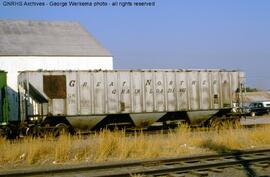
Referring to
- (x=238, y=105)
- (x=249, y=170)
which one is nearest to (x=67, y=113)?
(x=238, y=105)

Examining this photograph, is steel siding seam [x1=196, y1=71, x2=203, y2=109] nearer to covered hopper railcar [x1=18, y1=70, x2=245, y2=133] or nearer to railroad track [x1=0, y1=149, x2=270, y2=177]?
covered hopper railcar [x1=18, y1=70, x2=245, y2=133]

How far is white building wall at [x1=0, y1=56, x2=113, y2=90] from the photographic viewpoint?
3753cm

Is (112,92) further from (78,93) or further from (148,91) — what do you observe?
(148,91)

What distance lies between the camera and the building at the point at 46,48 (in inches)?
1511

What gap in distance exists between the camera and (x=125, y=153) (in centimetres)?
1379

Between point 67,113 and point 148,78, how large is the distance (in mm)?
4691

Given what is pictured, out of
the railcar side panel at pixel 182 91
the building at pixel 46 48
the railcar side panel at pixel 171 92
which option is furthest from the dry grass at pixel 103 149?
the building at pixel 46 48

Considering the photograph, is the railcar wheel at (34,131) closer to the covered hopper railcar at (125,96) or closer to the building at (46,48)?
the covered hopper railcar at (125,96)

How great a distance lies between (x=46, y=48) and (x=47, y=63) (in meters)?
1.99

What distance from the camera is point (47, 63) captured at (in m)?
39.1

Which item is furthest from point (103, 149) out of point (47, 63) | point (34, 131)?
point (47, 63)

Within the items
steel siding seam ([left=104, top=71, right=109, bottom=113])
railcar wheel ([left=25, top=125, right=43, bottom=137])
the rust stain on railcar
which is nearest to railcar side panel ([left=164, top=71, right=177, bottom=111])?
steel siding seam ([left=104, top=71, right=109, bottom=113])

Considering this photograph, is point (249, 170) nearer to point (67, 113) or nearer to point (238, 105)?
point (67, 113)

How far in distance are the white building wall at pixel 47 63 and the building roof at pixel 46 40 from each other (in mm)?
400
